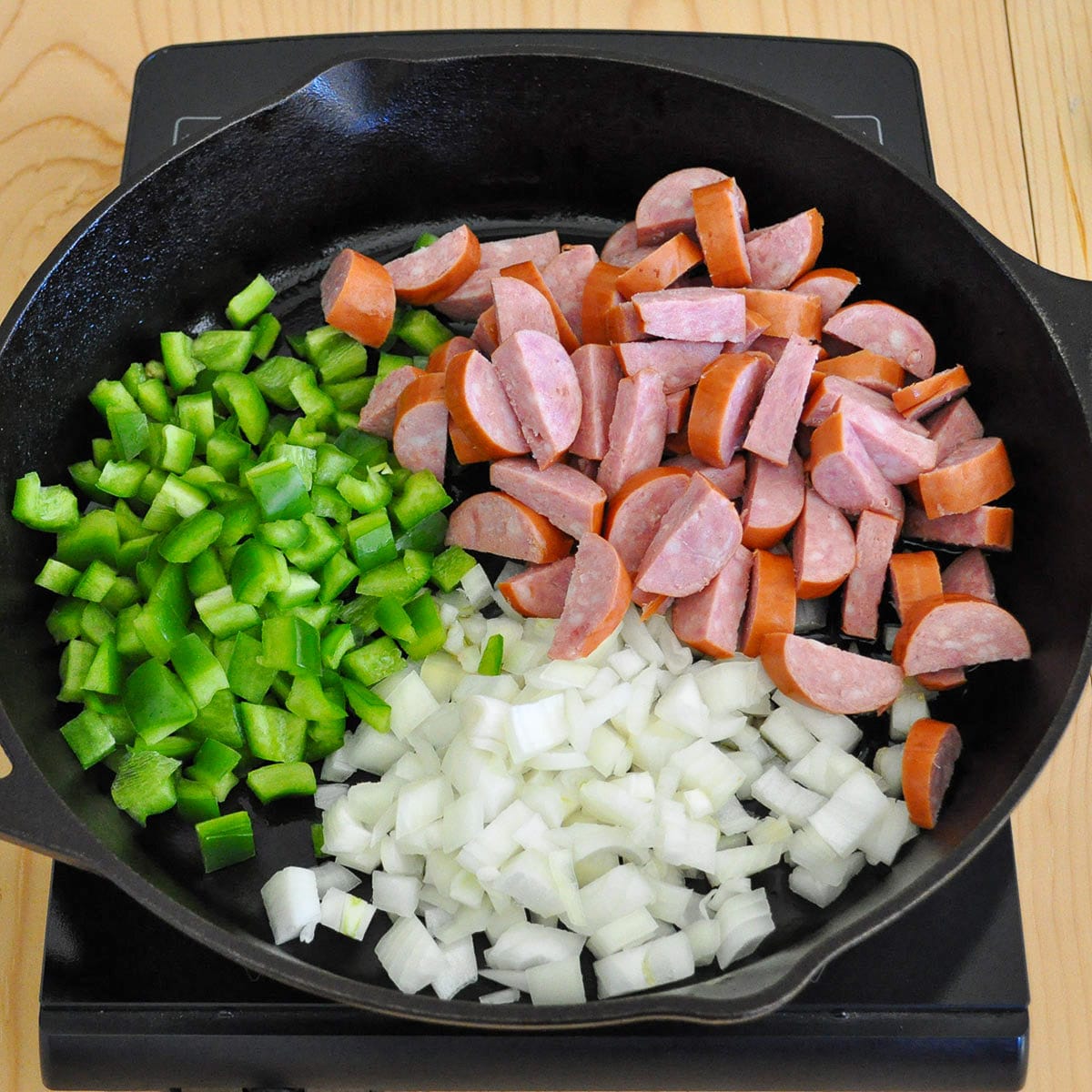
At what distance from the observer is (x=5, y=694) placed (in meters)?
1.62

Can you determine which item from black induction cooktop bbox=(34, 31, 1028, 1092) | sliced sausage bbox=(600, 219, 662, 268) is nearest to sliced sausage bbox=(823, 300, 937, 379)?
sliced sausage bbox=(600, 219, 662, 268)

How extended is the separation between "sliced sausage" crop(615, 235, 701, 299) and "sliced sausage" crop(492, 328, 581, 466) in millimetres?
158

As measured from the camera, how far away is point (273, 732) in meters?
1.71

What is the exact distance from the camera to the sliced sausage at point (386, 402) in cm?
192

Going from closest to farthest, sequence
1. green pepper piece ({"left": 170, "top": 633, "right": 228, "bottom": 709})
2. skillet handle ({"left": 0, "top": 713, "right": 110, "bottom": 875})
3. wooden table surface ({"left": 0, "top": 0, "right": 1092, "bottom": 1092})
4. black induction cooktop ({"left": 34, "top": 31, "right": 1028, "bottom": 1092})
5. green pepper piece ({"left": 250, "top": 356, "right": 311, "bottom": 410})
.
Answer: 1. skillet handle ({"left": 0, "top": 713, "right": 110, "bottom": 875})
2. black induction cooktop ({"left": 34, "top": 31, "right": 1028, "bottom": 1092})
3. green pepper piece ({"left": 170, "top": 633, "right": 228, "bottom": 709})
4. green pepper piece ({"left": 250, "top": 356, "right": 311, "bottom": 410})
5. wooden table surface ({"left": 0, "top": 0, "right": 1092, "bottom": 1092})

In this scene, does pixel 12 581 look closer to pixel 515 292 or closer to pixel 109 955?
pixel 109 955

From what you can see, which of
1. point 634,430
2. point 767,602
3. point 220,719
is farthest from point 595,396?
point 220,719

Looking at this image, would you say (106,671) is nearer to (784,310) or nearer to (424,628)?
(424,628)

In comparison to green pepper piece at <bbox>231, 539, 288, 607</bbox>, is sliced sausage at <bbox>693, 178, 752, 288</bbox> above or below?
above

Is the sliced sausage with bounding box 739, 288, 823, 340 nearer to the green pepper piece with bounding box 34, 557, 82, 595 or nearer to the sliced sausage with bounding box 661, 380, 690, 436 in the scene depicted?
the sliced sausage with bounding box 661, 380, 690, 436

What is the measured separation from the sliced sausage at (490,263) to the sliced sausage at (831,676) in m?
0.78

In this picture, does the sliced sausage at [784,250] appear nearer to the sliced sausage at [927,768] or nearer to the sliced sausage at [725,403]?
the sliced sausage at [725,403]

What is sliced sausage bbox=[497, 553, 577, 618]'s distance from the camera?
71.5 inches

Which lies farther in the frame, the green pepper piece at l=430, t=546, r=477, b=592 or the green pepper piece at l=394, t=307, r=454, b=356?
the green pepper piece at l=394, t=307, r=454, b=356
